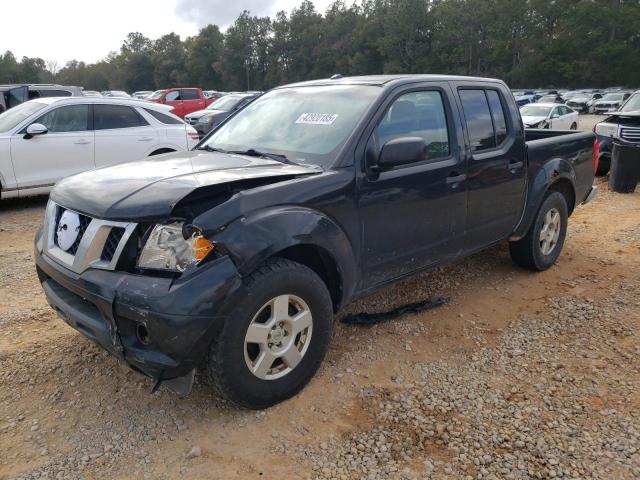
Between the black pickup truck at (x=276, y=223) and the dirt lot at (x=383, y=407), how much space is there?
315 millimetres

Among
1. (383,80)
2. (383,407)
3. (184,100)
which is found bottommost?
(383,407)

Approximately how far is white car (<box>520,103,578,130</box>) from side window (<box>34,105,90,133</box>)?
1418 cm

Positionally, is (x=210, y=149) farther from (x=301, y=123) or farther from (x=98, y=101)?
(x=98, y=101)

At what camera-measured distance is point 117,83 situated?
3716 inches

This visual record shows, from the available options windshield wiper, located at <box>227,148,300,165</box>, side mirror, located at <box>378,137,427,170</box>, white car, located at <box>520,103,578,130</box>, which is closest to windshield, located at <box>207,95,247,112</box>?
white car, located at <box>520,103,578,130</box>

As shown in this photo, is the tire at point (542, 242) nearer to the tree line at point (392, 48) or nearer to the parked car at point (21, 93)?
the parked car at point (21, 93)

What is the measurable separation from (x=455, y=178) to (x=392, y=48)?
73564 millimetres

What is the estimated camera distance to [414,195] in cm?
355

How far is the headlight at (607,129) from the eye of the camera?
1021 cm

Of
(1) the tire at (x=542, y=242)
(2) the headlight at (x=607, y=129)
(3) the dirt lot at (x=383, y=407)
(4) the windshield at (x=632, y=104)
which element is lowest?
(3) the dirt lot at (x=383, y=407)

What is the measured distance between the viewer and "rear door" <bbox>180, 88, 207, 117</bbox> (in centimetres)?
2180

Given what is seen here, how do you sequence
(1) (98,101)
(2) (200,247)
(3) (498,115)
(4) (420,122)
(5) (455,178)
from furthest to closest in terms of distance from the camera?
(1) (98,101), (3) (498,115), (5) (455,178), (4) (420,122), (2) (200,247)

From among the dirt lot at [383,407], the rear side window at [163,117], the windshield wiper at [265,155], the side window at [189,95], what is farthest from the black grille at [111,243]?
the side window at [189,95]

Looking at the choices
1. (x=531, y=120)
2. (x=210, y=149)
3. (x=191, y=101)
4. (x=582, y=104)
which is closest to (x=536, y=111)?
(x=531, y=120)
